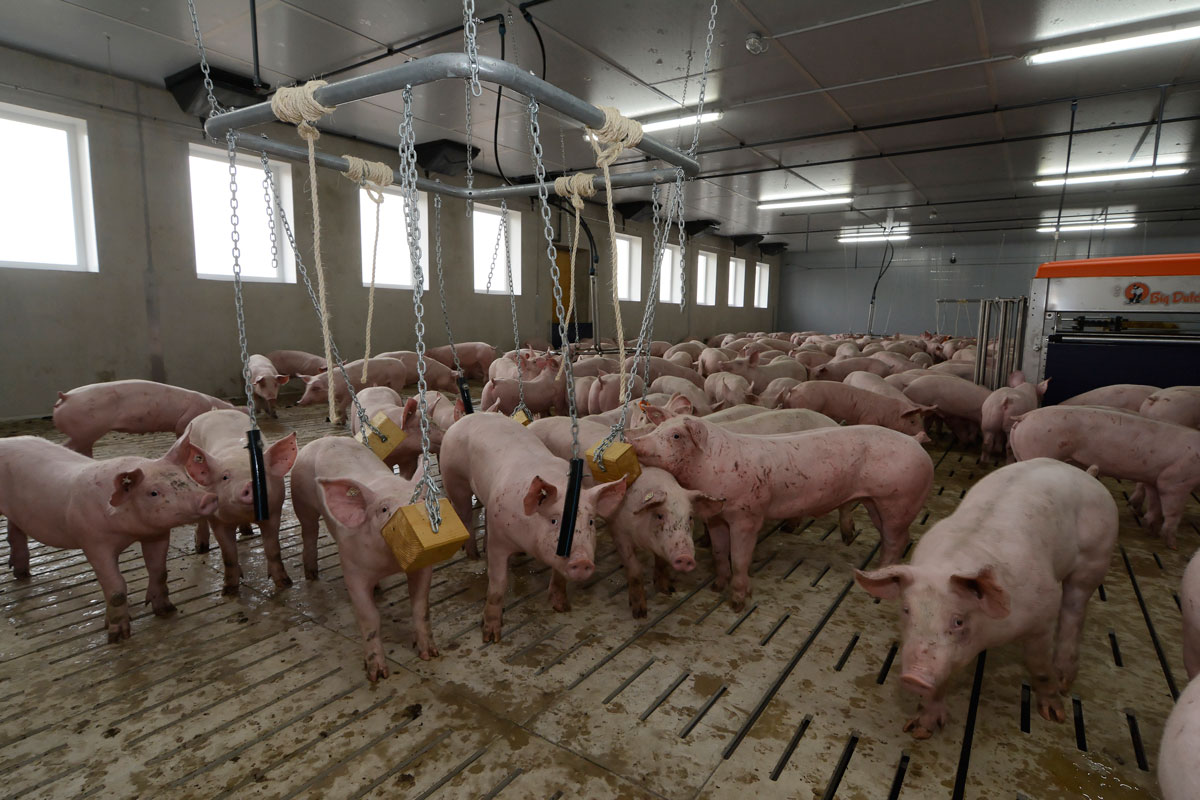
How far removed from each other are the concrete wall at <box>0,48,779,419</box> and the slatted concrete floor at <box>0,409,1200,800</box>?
5.60m

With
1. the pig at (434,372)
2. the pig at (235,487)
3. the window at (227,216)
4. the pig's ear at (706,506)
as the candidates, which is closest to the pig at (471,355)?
the pig at (434,372)

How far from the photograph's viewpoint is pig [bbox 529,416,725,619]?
2662mm

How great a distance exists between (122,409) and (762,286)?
2407 centimetres

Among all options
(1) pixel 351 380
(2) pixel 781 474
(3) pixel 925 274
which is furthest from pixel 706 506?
(3) pixel 925 274

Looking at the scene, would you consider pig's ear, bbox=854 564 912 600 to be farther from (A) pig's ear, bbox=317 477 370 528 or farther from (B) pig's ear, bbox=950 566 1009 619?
(A) pig's ear, bbox=317 477 370 528

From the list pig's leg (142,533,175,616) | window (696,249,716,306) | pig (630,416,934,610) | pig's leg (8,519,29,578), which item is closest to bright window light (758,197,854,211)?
window (696,249,716,306)

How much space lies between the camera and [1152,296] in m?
5.32

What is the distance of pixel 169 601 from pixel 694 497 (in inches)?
99.2

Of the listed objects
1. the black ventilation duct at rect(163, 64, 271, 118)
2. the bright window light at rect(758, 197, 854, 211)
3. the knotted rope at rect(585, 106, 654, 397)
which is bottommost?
the knotted rope at rect(585, 106, 654, 397)

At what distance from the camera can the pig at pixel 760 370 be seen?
7379 millimetres

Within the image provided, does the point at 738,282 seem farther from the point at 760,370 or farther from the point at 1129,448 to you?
the point at 1129,448

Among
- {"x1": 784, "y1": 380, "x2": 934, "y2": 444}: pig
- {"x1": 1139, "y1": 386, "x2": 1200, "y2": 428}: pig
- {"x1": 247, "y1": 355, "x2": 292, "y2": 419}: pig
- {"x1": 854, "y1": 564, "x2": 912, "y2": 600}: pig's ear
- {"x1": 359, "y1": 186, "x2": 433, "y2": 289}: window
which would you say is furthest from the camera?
{"x1": 359, "y1": 186, "x2": 433, "y2": 289}: window

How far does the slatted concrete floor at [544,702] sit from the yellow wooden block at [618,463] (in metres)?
0.73

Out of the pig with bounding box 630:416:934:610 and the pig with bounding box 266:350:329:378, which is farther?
the pig with bounding box 266:350:329:378
